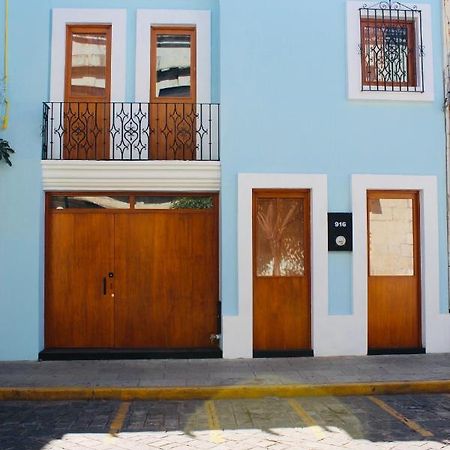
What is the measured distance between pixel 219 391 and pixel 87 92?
17.8 feet

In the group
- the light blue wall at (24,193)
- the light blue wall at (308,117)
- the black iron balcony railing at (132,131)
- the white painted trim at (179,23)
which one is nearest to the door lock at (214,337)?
the light blue wall at (308,117)

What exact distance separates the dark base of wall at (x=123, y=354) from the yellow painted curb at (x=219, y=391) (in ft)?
5.80

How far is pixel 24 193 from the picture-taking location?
29.7ft

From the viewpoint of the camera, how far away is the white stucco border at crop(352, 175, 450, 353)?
364 inches

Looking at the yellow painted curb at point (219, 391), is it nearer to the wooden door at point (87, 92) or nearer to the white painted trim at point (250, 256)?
the white painted trim at point (250, 256)

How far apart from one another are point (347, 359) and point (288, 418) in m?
2.87

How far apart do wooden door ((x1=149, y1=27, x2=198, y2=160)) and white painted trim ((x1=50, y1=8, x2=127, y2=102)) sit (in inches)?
20.3

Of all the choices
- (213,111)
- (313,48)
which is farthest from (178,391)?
(313,48)

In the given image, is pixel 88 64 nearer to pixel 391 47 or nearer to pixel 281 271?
pixel 281 271

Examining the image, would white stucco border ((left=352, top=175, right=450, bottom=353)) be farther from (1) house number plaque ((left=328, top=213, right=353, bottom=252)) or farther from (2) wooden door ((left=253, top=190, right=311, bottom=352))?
(2) wooden door ((left=253, top=190, right=311, bottom=352))

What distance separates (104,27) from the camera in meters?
9.62

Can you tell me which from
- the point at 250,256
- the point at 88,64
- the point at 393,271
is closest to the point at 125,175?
the point at 88,64

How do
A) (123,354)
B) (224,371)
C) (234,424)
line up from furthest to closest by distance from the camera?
(123,354) → (224,371) → (234,424)

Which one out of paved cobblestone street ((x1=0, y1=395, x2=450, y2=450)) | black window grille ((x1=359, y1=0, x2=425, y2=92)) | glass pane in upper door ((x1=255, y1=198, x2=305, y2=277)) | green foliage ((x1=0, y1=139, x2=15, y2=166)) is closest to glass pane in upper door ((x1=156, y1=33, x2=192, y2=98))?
glass pane in upper door ((x1=255, y1=198, x2=305, y2=277))
